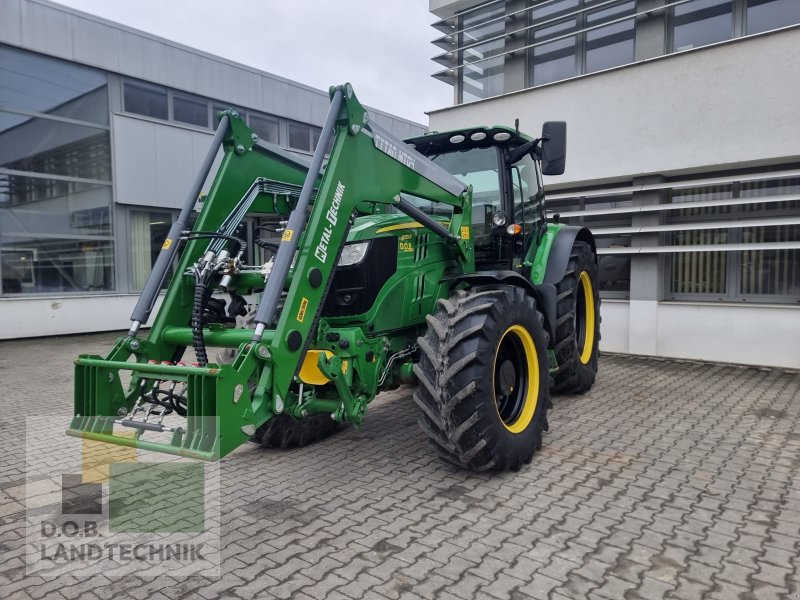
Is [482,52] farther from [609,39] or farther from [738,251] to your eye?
[738,251]

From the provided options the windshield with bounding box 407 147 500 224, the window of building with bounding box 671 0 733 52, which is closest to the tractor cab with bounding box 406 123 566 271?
the windshield with bounding box 407 147 500 224

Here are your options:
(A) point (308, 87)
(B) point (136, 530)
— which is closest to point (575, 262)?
(B) point (136, 530)

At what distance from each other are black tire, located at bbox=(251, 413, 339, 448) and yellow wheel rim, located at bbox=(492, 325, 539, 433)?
4.55 feet

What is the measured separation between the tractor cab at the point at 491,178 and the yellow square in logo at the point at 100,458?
3.29m

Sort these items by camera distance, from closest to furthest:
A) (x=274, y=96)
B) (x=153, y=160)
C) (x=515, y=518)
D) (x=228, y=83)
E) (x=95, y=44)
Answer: (x=515, y=518) → (x=95, y=44) → (x=153, y=160) → (x=228, y=83) → (x=274, y=96)

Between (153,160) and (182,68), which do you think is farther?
(182,68)

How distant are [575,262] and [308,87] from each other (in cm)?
1237

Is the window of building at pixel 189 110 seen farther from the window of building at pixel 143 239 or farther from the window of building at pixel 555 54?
the window of building at pixel 555 54

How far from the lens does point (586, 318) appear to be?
21.7ft

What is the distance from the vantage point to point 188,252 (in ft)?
12.6

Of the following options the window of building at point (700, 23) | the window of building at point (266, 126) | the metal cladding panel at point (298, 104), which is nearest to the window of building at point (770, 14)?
the window of building at point (700, 23)

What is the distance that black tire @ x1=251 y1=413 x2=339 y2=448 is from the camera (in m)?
4.37

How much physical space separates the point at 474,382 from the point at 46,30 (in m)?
11.9

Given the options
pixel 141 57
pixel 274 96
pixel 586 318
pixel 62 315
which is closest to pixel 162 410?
pixel 586 318
